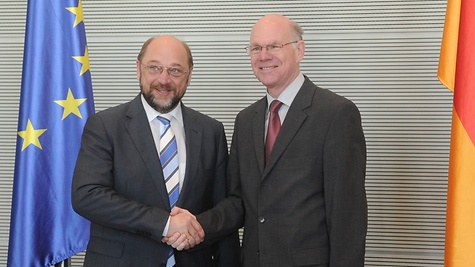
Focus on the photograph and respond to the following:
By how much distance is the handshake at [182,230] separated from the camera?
8.48 feet

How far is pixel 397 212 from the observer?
12.3 ft

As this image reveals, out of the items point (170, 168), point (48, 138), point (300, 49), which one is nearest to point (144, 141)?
point (170, 168)

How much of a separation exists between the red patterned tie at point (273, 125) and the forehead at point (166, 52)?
0.44m

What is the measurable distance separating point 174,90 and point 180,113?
140mm

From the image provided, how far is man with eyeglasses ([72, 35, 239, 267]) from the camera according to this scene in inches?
103

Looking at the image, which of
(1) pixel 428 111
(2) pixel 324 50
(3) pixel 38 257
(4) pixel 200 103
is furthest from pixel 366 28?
(3) pixel 38 257

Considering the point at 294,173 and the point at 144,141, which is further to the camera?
the point at 144,141

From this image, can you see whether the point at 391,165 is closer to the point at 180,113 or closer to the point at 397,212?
the point at 397,212

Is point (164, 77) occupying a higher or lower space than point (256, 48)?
lower

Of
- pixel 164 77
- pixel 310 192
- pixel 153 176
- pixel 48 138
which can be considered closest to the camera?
pixel 310 192

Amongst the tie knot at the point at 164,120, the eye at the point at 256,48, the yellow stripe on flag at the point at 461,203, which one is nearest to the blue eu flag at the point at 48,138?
the tie knot at the point at 164,120

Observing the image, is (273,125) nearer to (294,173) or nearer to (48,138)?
(294,173)

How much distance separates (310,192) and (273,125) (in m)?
0.35

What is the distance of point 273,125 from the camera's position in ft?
9.05
